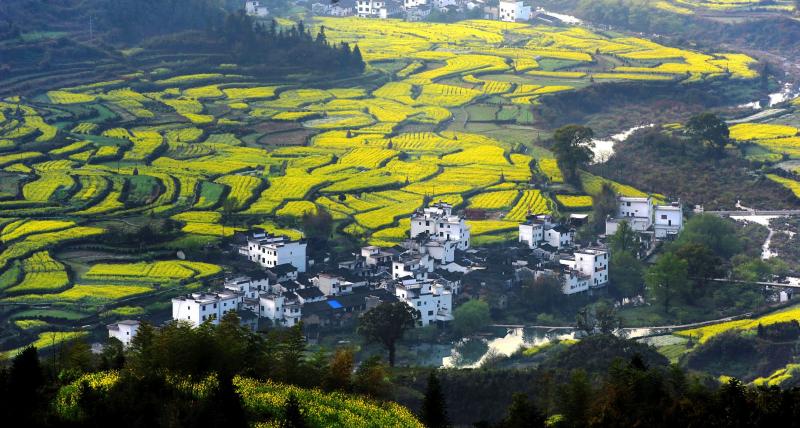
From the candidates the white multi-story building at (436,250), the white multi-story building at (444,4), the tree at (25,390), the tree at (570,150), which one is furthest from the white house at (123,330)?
the white multi-story building at (444,4)

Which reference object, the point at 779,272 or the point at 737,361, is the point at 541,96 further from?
the point at 737,361

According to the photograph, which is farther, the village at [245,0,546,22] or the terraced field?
the village at [245,0,546,22]

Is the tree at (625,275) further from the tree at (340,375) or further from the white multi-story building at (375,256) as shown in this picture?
the tree at (340,375)

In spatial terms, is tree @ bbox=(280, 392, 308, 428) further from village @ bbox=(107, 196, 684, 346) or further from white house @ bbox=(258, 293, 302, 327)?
white house @ bbox=(258, 293, 302, 327)

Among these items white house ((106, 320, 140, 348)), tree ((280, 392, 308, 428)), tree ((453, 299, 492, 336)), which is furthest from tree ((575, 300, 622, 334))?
tree ((280, 392, 308, 428))

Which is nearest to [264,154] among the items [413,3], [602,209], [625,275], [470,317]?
[602,209]

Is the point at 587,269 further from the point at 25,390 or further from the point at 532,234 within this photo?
the point at 25,390
